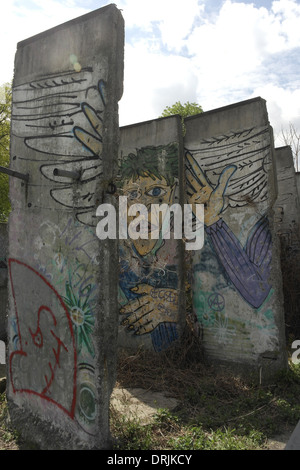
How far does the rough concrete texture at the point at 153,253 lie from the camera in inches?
205

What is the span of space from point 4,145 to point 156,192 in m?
12.1

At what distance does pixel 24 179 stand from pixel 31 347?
5.01 feet

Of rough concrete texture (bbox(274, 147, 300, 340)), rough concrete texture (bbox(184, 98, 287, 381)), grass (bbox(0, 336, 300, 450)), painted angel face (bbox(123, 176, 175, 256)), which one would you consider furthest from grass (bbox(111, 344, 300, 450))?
rough concrete texture (bbox(274, 147, 300, 340))

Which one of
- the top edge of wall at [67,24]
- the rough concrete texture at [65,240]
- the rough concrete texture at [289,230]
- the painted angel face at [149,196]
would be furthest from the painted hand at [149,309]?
the top edge of wall at [67,24]

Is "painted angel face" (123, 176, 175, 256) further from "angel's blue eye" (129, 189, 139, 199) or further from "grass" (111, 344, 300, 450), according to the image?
"grass" (111, 344, 300, 450)

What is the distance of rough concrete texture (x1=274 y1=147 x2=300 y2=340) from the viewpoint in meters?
6.57

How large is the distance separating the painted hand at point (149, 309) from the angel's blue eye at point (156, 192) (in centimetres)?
139

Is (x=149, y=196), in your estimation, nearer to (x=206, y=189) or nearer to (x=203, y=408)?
(x=206, y=189)

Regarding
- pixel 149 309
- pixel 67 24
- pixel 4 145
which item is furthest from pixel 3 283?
pixel 4 145

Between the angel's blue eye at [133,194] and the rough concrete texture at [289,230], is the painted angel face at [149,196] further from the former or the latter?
the rough concrete texture at [289,230]

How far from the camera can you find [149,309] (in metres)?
5.37

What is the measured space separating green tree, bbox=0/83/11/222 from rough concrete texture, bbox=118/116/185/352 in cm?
1021

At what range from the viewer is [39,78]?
3.36 meters

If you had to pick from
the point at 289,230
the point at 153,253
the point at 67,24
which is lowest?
the point at 153,253
